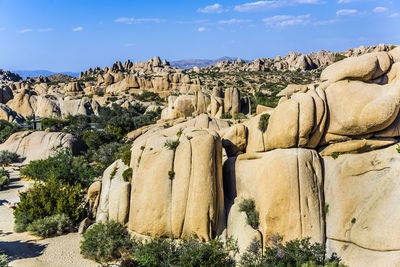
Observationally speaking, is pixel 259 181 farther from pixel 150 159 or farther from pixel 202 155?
pixel 150 159

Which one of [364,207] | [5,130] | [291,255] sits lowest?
[291,255]

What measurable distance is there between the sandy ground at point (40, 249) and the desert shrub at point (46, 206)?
45.2 inches

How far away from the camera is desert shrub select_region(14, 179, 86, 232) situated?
21478mm

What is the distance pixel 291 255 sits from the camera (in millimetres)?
14773

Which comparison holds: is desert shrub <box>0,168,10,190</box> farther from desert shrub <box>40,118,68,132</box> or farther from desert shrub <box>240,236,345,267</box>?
desert shrub <box>240,236,345,267</box>

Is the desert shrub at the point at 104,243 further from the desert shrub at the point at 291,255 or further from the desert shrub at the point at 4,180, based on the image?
the desert shrub at the point at 4,180

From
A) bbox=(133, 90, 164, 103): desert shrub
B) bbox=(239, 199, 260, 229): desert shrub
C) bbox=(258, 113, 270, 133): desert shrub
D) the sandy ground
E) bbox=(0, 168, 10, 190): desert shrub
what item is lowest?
the sandy ground

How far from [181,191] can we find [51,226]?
1006 centimetres

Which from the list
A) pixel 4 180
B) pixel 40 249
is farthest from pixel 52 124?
pixel 40 249

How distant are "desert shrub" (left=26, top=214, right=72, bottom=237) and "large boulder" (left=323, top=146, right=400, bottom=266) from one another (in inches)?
694

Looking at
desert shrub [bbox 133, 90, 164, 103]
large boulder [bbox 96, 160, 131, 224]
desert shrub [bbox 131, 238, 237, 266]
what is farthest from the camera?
desert shrub [bbox 133, 90, 164, 103]

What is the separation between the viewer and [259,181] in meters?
18.2

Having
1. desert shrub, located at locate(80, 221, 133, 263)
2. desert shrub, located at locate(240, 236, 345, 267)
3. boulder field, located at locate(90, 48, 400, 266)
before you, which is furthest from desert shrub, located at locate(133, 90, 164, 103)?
desert shrub, located at locate(240, 236, 345, 267)

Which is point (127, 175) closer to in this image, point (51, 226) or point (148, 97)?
point (51, 226)
